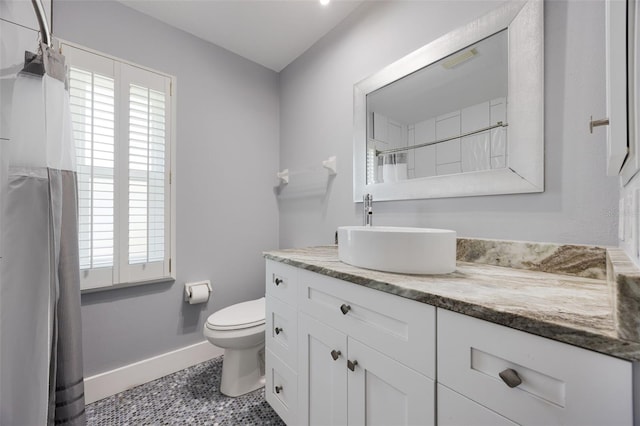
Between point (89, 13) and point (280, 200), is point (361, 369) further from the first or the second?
point (89, 13)

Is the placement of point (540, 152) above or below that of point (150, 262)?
above

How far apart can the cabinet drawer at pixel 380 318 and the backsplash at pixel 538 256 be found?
21.3 inches

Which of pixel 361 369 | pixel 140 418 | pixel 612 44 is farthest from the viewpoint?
pixel 140 418

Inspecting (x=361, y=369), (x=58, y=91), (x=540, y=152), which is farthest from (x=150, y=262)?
(x=540, y=152)

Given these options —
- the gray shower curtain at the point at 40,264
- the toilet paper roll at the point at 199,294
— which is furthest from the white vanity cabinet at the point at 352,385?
the toilet paper roll at the point at 199,294

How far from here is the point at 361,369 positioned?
849 mm

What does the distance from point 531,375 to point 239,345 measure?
141 centimetres

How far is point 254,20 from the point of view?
5.86 ft

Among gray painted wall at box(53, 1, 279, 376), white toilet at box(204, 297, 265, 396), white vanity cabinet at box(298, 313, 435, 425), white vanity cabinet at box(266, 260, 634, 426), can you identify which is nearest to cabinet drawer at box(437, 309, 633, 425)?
white vanity cabinet at box(266, 260, 634, 426)

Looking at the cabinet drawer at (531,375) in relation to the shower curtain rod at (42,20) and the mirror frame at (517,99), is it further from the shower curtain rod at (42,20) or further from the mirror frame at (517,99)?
the shower curtain rod at (42,20)

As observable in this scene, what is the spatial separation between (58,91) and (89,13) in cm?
99

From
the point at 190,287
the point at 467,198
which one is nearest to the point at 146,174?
the point at 190,287

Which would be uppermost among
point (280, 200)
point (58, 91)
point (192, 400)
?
point (58, 91)

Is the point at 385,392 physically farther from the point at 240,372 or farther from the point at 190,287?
the point at 190,287
